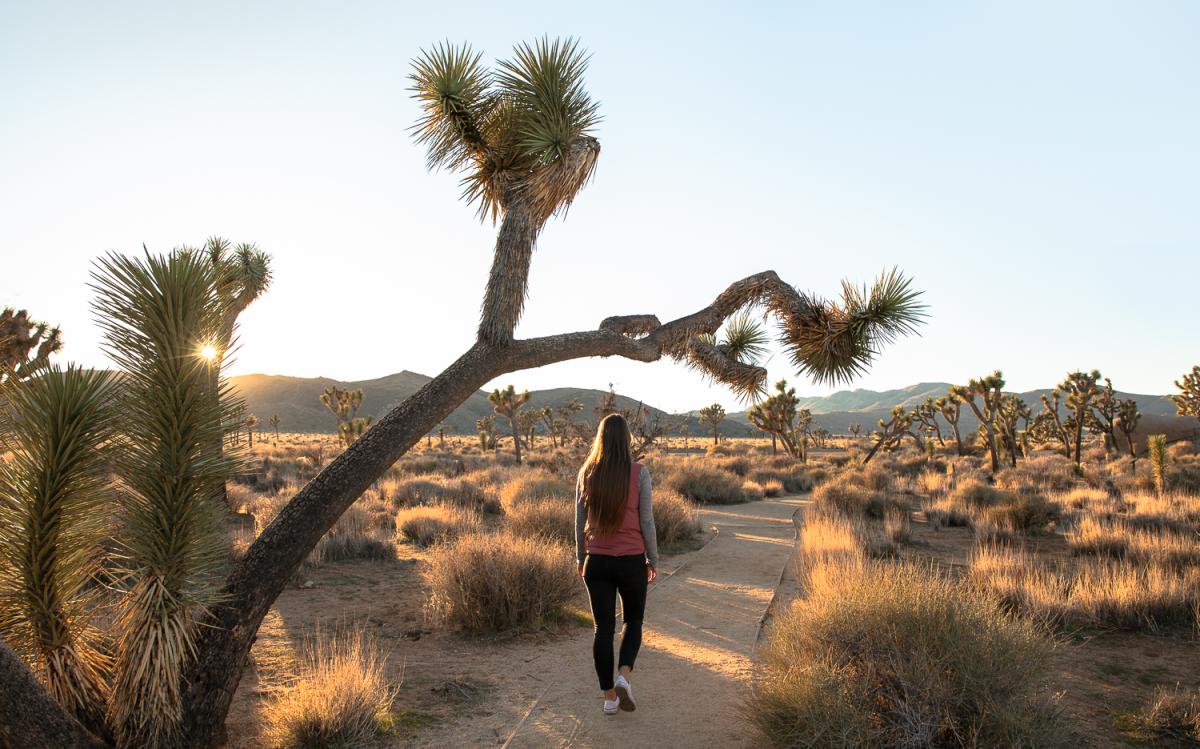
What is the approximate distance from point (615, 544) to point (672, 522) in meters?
7.64

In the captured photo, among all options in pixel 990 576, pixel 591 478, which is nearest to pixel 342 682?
pixel 591 478

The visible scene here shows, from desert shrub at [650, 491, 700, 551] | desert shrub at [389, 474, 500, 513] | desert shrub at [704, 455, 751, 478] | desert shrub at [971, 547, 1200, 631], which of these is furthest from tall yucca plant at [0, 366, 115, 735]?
desert shrub at [704, 455, 751, 478]

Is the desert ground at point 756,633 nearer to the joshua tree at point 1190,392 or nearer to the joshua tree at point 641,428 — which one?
the joshua tree at point 641,428

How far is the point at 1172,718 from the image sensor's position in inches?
173

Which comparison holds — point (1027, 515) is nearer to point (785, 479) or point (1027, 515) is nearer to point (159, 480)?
point (785, 479)

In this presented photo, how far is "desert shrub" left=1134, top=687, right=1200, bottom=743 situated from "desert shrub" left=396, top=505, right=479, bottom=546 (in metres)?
9.18

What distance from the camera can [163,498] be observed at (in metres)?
3.64

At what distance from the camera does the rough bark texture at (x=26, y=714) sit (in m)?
3.19

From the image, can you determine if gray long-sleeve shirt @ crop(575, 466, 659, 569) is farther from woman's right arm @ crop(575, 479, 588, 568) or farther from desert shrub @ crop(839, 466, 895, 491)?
desert shrub @ crop(839, 466, 895, 491)

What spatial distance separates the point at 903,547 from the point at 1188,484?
12168 millimetres

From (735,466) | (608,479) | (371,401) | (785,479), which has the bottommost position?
(785,479)

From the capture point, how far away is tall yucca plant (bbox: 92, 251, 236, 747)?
3596 mm

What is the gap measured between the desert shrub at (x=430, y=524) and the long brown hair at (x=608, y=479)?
287 inches

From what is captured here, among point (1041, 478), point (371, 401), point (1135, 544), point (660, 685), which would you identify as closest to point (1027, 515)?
point (1135, 544)
